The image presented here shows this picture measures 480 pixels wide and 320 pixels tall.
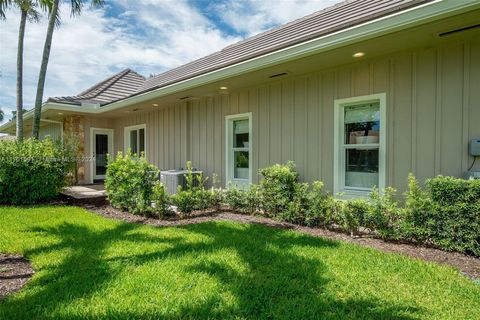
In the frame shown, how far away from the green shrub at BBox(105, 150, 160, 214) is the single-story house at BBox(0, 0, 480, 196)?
79.3 inches

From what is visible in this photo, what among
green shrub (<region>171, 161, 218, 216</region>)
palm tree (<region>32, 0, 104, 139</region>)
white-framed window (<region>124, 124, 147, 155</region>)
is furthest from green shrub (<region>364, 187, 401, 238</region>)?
palm tree (<region>32, 0, 104, 139</region>)

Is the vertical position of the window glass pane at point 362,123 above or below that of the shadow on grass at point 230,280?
above

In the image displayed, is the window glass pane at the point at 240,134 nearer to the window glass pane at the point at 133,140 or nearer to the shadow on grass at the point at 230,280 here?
the shadow on grass at the point at 230,280

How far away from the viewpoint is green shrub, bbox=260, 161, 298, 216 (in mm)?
5598

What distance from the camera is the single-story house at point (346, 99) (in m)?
4.14

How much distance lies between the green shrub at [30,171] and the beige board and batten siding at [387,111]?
3.58 meters

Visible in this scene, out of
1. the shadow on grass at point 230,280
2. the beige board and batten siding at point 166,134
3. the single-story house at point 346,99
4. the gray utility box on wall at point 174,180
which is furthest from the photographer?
the beige board and batten siding at point 166,134

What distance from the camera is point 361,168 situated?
5445 mm

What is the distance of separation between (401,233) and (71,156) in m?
8.77

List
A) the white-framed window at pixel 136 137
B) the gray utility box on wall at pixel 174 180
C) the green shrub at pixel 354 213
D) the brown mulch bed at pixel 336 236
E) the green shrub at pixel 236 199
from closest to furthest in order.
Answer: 1. the brown mulch bed at pixel 336 236
2. the green shrub at pixel 354 213
3. the green shrub at pixel 236 199
4. the gray utility box on wall at pixel 174 180
5. the white-framed window at pixel 136 137

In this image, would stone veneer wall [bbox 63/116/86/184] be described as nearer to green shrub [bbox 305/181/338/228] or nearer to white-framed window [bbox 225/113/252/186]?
white-framed window [bbox 225/113/252/186]

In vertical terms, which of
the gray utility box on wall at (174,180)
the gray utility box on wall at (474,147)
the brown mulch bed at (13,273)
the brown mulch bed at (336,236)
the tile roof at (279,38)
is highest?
the tile roof at (279,38)

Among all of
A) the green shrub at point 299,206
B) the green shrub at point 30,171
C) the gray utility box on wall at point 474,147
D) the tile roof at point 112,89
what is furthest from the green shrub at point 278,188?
the tile roof at point 112,89

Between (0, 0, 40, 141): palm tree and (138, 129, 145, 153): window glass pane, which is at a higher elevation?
(0, 0, 40, 141): palm tree
